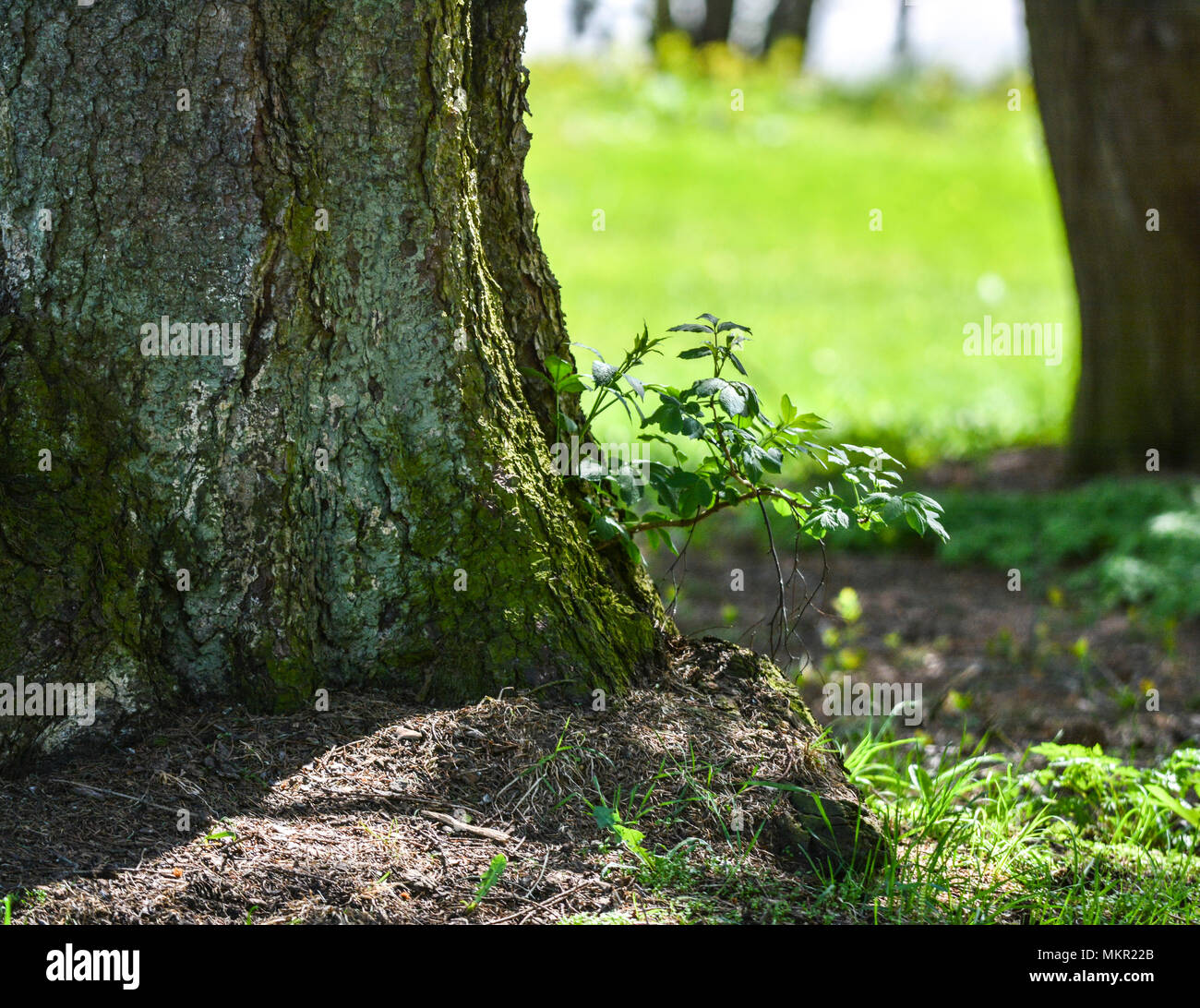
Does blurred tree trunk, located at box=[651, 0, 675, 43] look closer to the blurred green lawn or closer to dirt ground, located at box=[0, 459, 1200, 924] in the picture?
the blurred green lawn

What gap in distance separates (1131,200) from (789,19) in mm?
24459

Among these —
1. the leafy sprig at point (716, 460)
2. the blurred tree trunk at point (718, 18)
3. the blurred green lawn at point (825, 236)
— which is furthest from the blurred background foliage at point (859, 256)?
the leafy sprig at point (716, 460)

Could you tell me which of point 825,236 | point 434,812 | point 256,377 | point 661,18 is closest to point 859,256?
point 825,236

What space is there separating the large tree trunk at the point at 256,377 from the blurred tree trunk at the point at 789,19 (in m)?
28.6

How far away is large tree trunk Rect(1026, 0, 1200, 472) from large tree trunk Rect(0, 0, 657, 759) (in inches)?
213

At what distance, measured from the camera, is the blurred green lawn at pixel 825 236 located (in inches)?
424

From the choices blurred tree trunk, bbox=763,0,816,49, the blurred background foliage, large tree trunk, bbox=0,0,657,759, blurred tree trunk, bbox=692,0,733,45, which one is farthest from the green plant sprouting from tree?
blurred tree trunk, bbox=763,0,816,49

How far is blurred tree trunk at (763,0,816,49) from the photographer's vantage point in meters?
29.2

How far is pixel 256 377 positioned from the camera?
9.01 feet

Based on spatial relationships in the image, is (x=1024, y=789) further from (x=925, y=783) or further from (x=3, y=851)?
(x=3, y=851)

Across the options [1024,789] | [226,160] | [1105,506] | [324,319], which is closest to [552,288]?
[324,319]

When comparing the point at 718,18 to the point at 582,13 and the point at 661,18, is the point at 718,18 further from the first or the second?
the point at 582,13

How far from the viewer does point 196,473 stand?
2736 millimetres
